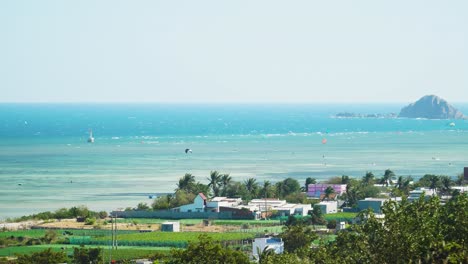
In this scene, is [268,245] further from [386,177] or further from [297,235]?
[386,177]

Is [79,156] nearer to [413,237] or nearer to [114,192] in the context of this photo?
[114,192]

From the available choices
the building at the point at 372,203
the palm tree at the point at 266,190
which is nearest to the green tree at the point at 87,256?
the building at the point at 372,203

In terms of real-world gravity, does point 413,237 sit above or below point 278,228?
above

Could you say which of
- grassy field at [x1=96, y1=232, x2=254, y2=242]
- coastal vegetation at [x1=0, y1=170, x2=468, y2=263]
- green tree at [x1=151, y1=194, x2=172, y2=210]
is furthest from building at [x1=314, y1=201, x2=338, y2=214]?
grassy field at [x1=96, y1=232, x2=254, y2=242]

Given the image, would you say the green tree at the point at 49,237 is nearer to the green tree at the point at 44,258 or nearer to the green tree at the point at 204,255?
the green tree at the point at 44,258

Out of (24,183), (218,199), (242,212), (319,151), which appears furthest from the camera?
(319,151)

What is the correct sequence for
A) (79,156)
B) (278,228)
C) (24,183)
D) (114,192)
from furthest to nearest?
(79,156) → (24,183) → (114,192) → (278,228)

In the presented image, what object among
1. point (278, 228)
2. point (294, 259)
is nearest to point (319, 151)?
point (278, 228)

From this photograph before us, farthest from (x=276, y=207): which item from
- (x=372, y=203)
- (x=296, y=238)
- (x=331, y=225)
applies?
(x=296, y=238)
